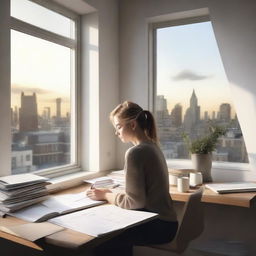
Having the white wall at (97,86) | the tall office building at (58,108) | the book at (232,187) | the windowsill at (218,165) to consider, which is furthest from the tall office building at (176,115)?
the tall office building at (58,108)

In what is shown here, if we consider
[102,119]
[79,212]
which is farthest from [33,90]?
[79,212]

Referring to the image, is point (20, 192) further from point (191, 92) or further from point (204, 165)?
point (191, 92)

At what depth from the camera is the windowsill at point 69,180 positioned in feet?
7.10

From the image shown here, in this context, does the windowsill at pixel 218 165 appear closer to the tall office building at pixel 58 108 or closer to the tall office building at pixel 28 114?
the tall office building at pixel 58 108

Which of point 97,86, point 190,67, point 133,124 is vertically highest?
point 190,67

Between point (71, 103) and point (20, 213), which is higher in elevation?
point (71, 103)

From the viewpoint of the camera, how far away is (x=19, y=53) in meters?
2.19

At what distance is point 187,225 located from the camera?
177 centimetres

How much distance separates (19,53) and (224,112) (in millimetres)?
1708

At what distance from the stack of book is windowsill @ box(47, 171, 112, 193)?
0.32 metres

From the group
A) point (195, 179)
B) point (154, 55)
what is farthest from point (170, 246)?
point (154, 55)

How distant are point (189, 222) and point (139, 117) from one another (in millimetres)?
667

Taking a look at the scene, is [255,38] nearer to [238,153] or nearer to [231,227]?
[238,153]

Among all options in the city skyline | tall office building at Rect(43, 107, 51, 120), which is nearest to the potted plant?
the city skyline
